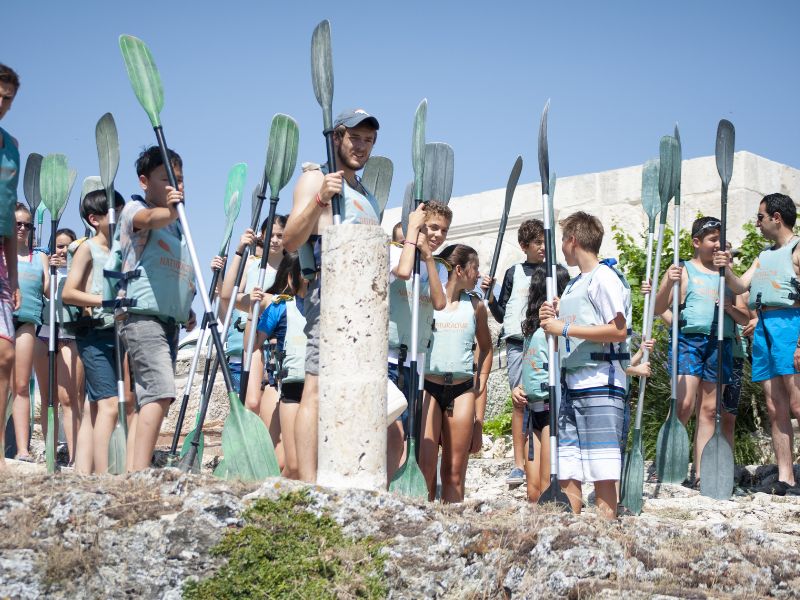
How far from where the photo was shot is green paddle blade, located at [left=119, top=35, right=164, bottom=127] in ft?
17.0

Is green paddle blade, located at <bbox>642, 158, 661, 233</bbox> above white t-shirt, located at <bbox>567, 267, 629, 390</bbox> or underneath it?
above

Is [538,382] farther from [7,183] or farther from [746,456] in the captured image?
Result: [7,183]

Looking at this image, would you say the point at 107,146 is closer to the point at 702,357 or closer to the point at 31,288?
the point at 31,288

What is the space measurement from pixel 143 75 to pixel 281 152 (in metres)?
0.90

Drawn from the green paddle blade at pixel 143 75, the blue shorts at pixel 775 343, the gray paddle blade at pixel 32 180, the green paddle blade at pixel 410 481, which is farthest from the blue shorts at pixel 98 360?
the blue shorts at pixel 775 343

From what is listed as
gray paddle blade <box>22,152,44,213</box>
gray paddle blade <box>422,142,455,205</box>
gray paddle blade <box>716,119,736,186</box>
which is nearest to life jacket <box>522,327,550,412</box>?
gray paddle blade <box>422,142,455,205</box>

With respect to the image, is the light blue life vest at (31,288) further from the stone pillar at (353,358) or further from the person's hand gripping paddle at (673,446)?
the person's hand gripping paddle at (673,446)

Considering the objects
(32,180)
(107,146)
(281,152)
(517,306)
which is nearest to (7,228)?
(281,152)

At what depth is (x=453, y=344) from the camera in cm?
576

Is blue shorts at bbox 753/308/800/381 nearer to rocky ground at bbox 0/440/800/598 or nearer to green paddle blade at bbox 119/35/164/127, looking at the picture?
rocky ground at bbox 0/440/800/598

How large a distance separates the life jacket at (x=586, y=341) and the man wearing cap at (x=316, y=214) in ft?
3.28

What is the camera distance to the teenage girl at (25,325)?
22.3 feet

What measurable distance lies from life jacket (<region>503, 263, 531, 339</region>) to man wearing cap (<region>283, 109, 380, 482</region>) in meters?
1.99

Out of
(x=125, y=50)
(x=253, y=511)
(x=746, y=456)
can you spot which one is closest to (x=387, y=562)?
(x=253, y=511)
